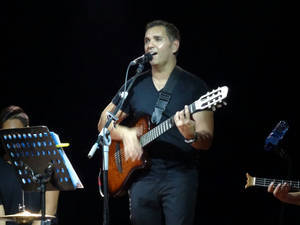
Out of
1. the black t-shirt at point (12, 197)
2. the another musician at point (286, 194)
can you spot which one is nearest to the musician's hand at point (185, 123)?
the another musician at point (286, 194)

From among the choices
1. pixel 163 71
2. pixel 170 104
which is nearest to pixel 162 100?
pixel 170 104

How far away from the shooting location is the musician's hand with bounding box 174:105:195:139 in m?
3.30

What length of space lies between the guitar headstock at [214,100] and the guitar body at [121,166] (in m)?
Result: 0.57

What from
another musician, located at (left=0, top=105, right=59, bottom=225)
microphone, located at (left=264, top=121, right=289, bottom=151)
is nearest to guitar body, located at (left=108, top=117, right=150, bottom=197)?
another musician, located at (left=0, top=105, right=59, bottom=225)

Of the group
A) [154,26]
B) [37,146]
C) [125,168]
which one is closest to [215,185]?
[125,168]

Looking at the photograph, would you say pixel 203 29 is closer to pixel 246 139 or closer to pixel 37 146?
pixel 246 139

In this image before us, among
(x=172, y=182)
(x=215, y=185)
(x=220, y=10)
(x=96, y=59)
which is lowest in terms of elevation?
(x=215, y=185)

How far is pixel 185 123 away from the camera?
3.30 meters

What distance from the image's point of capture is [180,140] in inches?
142

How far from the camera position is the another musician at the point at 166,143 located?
3.43 metres

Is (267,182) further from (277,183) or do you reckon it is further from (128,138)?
(128,138)

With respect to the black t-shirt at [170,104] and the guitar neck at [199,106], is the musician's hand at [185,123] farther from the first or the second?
the black t-shirt at [170,104]

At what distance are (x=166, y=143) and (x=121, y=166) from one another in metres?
0.46

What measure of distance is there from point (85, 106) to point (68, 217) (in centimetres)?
137
